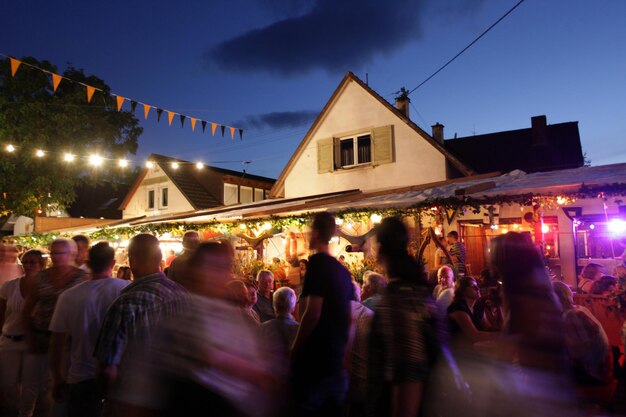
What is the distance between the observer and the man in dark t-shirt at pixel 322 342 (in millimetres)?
2705

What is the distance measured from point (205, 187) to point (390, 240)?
76.9 ft

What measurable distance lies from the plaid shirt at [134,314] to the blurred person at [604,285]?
21.1 feet

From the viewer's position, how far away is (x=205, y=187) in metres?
25.0

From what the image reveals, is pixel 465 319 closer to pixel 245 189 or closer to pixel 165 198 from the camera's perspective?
pixel 245 189

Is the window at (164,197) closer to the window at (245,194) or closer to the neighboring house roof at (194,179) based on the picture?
the neighboring house roof at (194,179)

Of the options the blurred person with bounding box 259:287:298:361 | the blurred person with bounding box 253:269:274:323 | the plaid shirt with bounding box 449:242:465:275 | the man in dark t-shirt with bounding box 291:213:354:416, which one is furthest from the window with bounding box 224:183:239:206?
the man in dark t-shirt with bounding box 291:213:354:416

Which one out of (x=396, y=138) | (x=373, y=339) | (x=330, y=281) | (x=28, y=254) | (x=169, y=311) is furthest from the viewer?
(x=396, y=138)

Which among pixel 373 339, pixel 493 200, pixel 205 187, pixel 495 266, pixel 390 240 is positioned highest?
pixel 205 187

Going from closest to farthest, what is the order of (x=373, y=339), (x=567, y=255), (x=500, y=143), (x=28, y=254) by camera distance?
(x=373, y=339) → (x=28, y=254) → (x=567, y=255) → (x=500, y=143)

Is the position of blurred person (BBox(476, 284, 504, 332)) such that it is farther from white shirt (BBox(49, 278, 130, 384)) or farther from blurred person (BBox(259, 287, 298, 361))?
white shirt (BBox(49, 278, 130, 384))

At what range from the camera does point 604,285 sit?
6395mm

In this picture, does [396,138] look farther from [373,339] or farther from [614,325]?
[373,339]

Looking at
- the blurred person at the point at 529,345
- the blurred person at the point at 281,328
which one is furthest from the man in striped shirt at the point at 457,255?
the blurred person at the point at 529,345

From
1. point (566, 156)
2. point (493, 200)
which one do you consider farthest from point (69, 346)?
point (566, 156)
